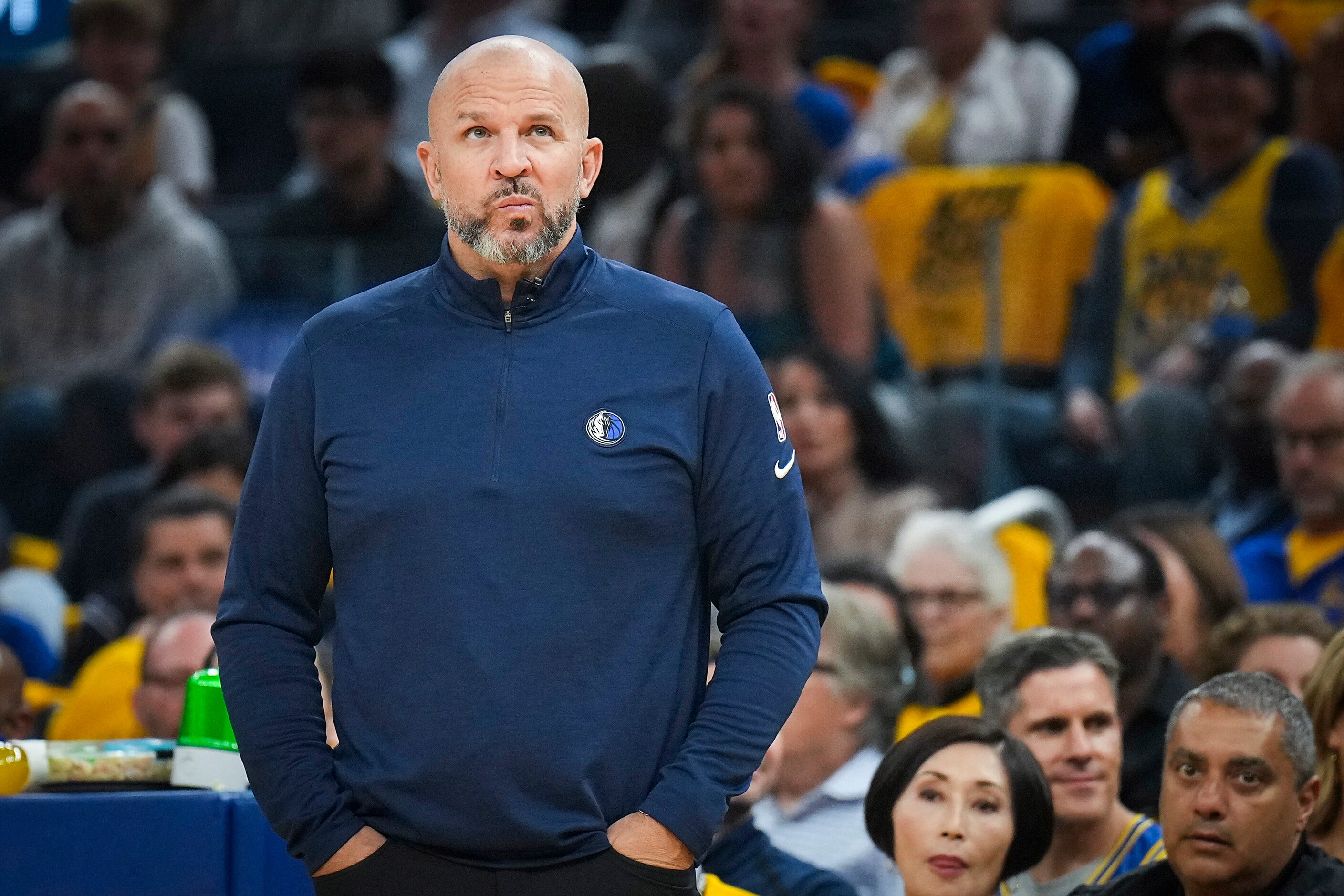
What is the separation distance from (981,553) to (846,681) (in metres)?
0.79

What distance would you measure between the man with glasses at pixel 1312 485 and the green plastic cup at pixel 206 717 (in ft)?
10.4

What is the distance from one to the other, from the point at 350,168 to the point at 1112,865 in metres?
4.38

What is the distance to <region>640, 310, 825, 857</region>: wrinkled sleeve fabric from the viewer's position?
2.34m

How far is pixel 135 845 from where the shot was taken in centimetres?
285

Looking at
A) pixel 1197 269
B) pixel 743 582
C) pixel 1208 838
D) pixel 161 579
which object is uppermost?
pixel 1197 269

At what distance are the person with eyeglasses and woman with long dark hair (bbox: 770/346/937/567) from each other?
24.8 inches

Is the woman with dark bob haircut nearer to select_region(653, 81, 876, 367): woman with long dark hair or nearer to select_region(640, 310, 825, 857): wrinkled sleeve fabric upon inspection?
select_region(640, 310, 825, 857): wrinkled sleeve fabric

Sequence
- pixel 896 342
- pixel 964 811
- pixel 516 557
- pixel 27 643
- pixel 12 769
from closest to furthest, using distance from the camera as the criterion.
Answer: pixel 516 557, pixel 12 769, pixel 964 811, pixel 27 643, pixel 896 342

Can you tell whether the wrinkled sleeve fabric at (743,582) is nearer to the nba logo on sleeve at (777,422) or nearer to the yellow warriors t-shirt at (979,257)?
the nba logo on sleeve at (777,422)

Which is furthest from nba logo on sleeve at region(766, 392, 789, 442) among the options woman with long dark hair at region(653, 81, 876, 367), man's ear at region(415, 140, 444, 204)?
woman with long dark hair at region(653, 81, 876, 367)

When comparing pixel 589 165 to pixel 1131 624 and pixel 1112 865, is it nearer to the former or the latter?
pixel 1112 865

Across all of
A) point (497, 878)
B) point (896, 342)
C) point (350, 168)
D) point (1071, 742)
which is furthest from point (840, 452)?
point (497, 878)

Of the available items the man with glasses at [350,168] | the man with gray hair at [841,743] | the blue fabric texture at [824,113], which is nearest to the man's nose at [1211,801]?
the man with gray hair at [841,743]

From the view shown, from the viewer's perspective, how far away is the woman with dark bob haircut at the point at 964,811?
3438 millimetres
